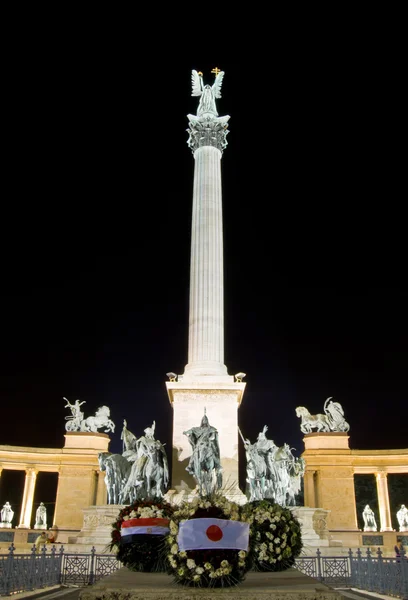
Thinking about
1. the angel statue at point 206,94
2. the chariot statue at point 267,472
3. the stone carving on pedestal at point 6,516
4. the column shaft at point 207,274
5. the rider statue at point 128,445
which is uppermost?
the angel statue at point 206,94

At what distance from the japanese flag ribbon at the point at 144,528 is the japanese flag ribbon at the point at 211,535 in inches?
123

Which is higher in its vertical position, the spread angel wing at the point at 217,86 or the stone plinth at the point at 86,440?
the spread angel wing at the point at 217,86

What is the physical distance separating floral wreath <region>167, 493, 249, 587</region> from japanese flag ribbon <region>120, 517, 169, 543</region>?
2818 millimetres

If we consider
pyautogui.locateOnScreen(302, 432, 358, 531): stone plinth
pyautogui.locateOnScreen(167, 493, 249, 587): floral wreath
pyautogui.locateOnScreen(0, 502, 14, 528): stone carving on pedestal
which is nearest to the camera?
pyautogui.locateOnScreen(167, 493, 249, 587): floral wreath

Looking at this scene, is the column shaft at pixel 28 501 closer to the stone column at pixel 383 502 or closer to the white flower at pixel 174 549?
the stone column at pixel 383 502

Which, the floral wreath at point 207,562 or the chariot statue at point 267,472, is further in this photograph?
the chariot statue at point 267,472

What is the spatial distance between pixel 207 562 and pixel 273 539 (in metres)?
4.06

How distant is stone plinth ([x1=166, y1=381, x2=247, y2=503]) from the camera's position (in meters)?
30.9

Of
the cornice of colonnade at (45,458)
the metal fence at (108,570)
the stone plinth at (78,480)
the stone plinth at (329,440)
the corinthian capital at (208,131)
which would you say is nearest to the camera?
the metal fence at (108,570)

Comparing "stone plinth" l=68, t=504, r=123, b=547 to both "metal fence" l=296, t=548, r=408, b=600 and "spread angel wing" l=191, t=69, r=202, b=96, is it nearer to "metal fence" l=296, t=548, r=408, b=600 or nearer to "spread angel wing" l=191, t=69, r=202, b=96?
"metal fence" l=296, t=548, r=408, b=600

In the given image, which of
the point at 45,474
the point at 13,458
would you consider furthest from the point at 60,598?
the point at 45,474

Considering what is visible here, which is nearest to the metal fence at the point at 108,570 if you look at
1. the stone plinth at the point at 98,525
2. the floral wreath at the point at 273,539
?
the stone plinth at the point at 98,525

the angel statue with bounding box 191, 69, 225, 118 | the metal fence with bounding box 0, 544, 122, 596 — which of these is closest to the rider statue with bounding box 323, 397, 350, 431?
the angel statue with bounding box 191, 69, 225, 118

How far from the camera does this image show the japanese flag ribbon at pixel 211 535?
7793mm
